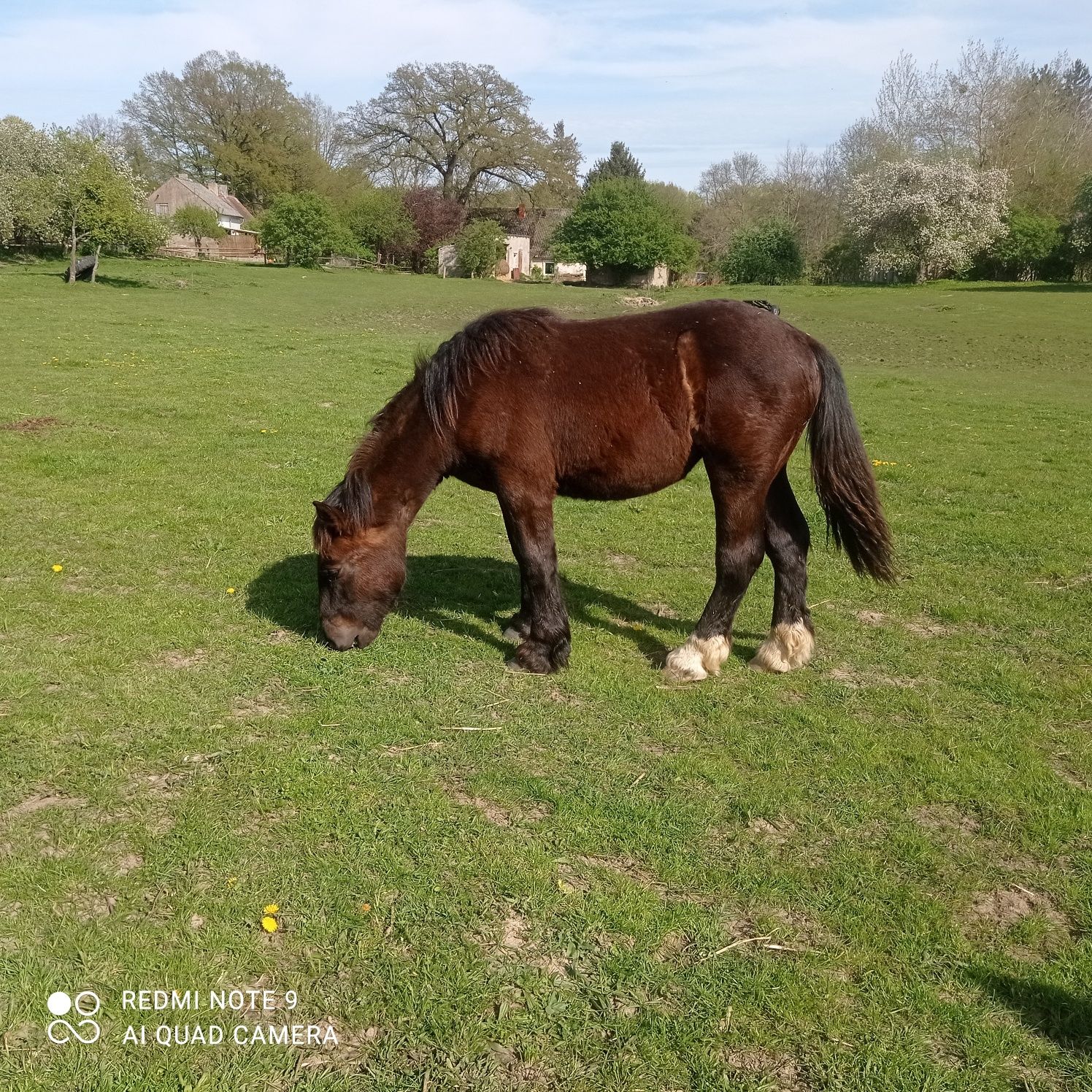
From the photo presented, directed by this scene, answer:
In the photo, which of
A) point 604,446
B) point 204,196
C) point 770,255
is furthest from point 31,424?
point 204,196

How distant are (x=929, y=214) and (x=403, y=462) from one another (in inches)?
2109

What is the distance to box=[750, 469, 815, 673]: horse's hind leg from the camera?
576 cm

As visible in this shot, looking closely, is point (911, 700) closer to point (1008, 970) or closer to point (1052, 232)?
point (1008, 970)

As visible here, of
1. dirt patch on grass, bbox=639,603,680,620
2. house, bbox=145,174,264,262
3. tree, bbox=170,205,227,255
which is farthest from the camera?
house, bbox=145,174,264,262

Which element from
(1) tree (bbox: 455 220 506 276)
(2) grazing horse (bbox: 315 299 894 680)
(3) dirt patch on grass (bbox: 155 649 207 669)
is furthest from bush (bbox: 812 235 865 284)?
(3) dirt patch on grass (bbox: 155 649 207 669)

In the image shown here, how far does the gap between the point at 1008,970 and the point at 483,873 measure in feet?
6.62

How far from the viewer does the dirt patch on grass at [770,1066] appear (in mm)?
2695

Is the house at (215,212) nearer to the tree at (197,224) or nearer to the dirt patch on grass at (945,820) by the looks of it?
the tree at (197,224)

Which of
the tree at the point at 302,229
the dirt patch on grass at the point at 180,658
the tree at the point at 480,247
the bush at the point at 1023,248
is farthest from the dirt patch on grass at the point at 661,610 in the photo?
the tree at the point at 480,247

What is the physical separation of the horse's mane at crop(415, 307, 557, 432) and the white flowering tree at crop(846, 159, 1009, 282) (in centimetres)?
5259

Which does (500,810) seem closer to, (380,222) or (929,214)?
(929,214)

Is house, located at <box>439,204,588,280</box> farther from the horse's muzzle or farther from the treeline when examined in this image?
the horse's muzzle

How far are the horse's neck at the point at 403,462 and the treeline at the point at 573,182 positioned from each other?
1551 inches

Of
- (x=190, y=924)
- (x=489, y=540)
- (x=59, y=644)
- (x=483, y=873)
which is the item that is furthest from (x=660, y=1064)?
(x=489, y=540)
